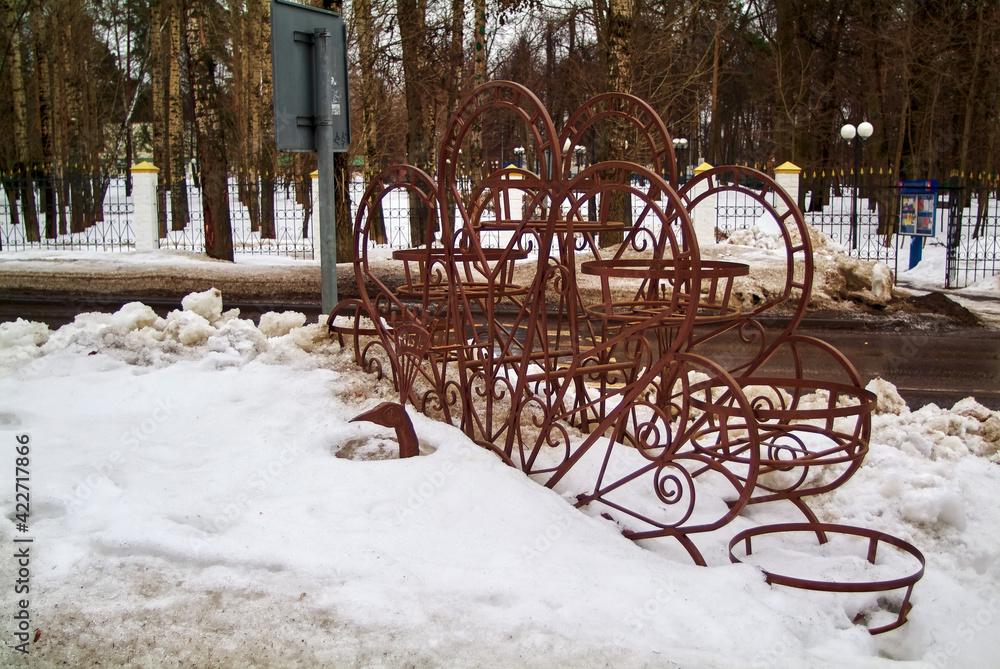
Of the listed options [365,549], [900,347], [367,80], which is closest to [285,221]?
[367,80]

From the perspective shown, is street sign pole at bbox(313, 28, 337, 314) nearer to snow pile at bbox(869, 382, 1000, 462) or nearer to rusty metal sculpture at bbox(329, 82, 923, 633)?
rusty metal sculpture at bbox(329, 82, 923, 633)

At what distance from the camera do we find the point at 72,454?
3.49 metres

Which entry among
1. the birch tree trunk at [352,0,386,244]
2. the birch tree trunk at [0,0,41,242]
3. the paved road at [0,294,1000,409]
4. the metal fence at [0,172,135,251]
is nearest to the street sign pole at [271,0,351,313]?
the paved road at [0,294,1000,409]

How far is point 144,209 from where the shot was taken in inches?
681

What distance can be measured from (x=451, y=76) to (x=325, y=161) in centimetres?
1209

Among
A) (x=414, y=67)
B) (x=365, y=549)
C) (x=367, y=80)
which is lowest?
(x=365, y=549)

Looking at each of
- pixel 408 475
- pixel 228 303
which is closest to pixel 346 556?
pixel 408 475

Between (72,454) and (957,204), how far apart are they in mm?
15156

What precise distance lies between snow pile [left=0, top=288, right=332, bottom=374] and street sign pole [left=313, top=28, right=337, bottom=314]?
91cm

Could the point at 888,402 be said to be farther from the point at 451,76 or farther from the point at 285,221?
the point at 285,221

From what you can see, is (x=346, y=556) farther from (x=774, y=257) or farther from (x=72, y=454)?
(x=774, y=257)

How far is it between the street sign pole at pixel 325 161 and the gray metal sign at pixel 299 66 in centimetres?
3

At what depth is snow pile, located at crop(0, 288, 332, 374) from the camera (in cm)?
466
